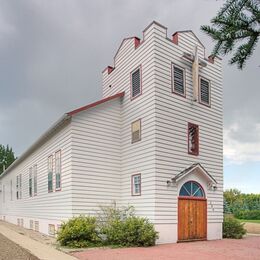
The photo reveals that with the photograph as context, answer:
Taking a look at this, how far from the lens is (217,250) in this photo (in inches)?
609

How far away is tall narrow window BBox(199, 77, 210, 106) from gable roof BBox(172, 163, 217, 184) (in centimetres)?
356

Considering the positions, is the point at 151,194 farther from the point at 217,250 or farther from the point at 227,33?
the point at 227,33

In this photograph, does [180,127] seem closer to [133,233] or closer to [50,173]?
[133,233]

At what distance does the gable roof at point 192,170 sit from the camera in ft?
61.8

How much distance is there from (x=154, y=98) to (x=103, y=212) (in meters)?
5.94

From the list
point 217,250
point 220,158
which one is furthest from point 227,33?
point 220,158

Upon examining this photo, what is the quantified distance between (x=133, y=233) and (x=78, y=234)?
224cm

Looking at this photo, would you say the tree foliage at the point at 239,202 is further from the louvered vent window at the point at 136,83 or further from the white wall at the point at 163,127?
the louvered vent window at the point at 136,83

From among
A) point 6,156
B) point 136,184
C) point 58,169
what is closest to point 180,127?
point 136,184

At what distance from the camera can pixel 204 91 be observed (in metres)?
21.7

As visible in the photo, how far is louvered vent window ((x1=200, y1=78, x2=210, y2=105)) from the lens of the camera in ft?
70.6

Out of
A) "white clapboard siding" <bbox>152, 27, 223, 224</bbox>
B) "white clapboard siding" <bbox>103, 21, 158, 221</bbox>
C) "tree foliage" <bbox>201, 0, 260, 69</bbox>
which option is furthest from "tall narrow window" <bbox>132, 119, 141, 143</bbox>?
"tree foliage" <bbox>201, 0, 260, 69</bbox>

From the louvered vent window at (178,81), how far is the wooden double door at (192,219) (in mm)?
5241

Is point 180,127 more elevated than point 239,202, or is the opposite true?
point 180,127
